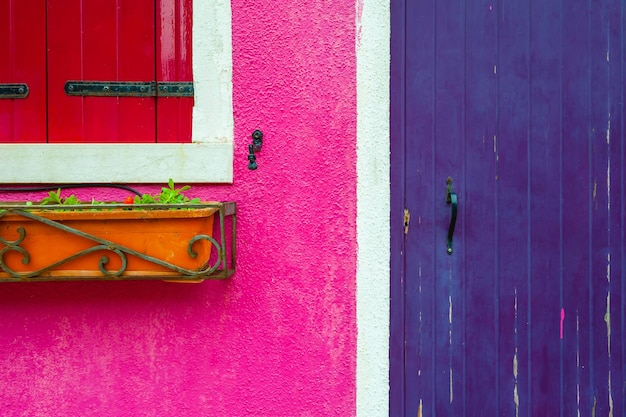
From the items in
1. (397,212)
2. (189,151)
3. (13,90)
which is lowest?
(397,212)

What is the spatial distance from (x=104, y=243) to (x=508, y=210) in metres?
1.39

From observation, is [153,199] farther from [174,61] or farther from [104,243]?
[174,61]

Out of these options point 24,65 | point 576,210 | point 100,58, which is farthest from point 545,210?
point 24,65

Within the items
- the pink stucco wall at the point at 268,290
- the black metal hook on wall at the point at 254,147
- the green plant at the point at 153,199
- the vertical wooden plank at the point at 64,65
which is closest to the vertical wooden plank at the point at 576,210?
the pink stucco wall at the point at 268,290

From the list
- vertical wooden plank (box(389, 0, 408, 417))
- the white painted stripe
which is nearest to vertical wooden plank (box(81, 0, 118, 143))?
the white painted stripe

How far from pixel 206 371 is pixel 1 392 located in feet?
2.30

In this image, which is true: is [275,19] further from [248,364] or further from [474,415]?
[474,415]

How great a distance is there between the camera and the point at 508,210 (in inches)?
73.5

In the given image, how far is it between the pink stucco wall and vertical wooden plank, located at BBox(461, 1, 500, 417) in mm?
→ 440

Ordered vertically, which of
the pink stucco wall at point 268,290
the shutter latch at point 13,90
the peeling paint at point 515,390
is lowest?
the peeling paint at point 515,390

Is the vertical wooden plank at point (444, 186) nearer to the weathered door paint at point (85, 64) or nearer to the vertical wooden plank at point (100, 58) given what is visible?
the weathered door paint at point (85, 64)

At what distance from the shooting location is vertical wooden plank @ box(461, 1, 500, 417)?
1.86m

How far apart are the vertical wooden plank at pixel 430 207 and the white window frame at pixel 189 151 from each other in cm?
66

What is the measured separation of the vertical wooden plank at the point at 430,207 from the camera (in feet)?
6.12
